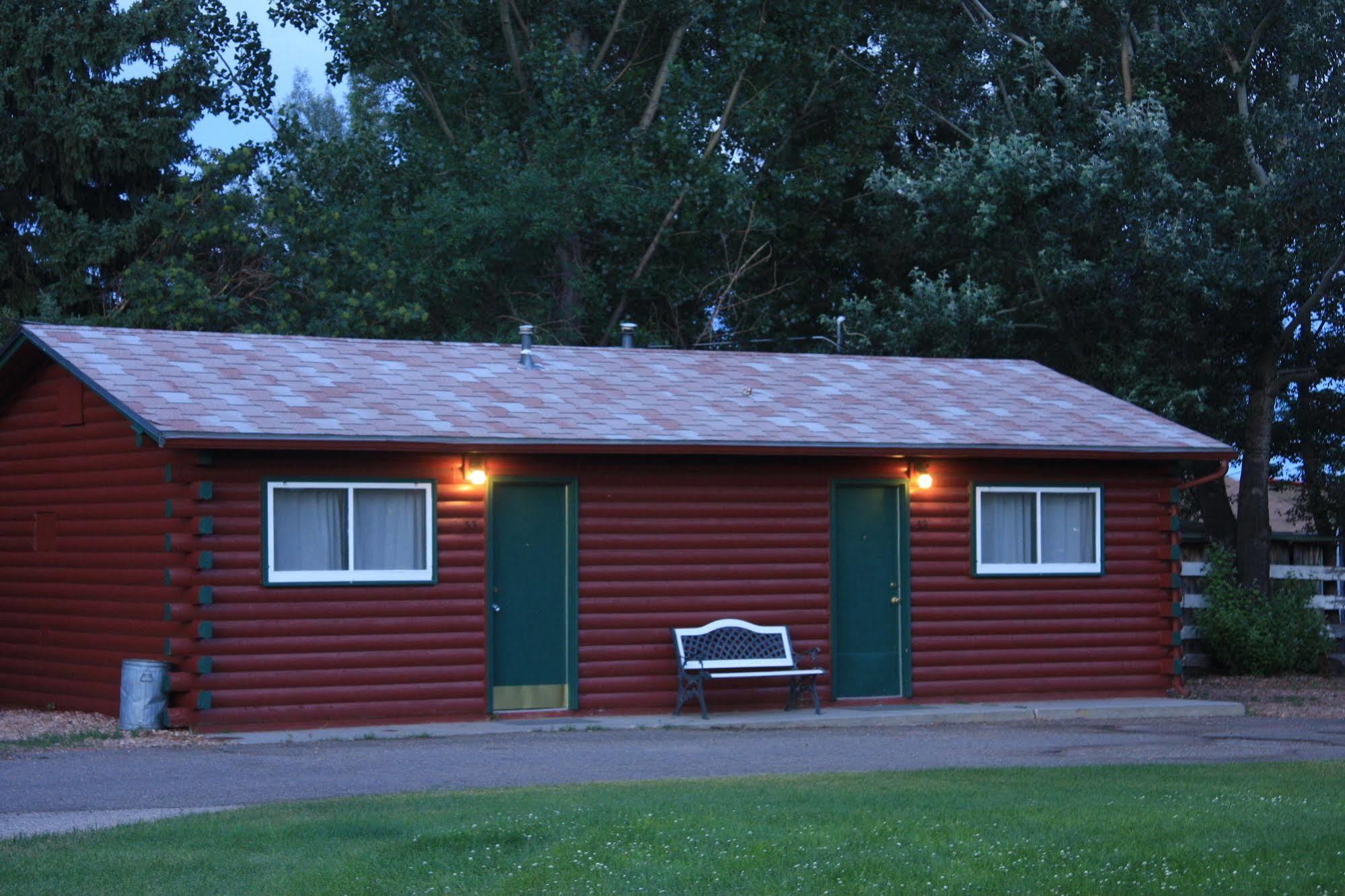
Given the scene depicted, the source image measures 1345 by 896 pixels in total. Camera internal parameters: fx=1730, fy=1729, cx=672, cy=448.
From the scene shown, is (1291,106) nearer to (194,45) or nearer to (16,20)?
(194,45)

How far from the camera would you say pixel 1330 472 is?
26.9 m

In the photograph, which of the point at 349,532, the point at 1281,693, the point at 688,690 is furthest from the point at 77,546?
the point at 1281,693

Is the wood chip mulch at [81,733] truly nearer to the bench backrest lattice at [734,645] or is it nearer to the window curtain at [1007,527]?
the bench backrest lattice at [734,645]

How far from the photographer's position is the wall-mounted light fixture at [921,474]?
17.7 metres

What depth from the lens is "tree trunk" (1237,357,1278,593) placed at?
24.0 metres

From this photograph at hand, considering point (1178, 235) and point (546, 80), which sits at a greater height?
point (546, 80)

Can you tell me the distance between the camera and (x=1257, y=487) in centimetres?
2484

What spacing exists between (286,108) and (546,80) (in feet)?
17.7

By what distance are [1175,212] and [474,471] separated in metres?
13.8

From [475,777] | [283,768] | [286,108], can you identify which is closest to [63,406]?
[283,768]

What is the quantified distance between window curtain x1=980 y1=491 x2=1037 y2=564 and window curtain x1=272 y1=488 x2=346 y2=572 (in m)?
6.72

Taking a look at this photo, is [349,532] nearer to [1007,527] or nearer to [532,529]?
[532,529]

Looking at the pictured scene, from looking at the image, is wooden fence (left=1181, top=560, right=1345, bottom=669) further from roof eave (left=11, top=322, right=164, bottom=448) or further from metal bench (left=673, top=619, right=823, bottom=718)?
roof eave (left=11, top=322, right=164, bottom=448)

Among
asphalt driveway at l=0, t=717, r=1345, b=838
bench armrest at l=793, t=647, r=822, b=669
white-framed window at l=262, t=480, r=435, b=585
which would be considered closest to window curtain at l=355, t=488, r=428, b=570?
white-framed window at l=262, t=480, r=435, b=585
